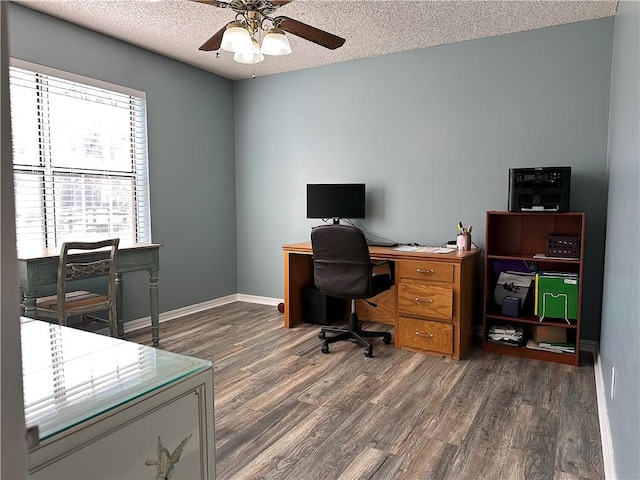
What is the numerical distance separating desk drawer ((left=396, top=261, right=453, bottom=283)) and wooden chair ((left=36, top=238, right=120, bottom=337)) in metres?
2.05

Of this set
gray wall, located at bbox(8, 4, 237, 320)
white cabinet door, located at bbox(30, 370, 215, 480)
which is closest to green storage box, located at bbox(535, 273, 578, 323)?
white cabinet door, located at bbox(30, 370, 215, 480)

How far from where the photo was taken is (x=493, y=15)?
320 cm

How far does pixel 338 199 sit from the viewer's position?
13.5 ft

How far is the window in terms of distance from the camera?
3.17 m

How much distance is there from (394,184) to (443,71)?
1.04m

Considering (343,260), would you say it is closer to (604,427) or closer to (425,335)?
(425,335)

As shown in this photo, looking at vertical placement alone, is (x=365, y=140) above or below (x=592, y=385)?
above

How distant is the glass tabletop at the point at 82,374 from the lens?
83 centimetres

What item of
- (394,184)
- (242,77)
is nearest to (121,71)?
(242,77)

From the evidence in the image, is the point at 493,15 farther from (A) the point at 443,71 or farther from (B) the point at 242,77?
(B) the point at 242,77

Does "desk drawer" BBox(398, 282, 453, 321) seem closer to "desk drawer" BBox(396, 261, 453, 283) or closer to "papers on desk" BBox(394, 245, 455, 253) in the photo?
"desk drawer" BBox(396, 261, 453, 283)

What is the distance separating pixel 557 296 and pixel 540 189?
75 centimetres

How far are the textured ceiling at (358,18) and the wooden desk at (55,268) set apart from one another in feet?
5.50

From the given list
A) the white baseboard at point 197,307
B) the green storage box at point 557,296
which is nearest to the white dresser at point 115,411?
the green storage box at point 557,296
